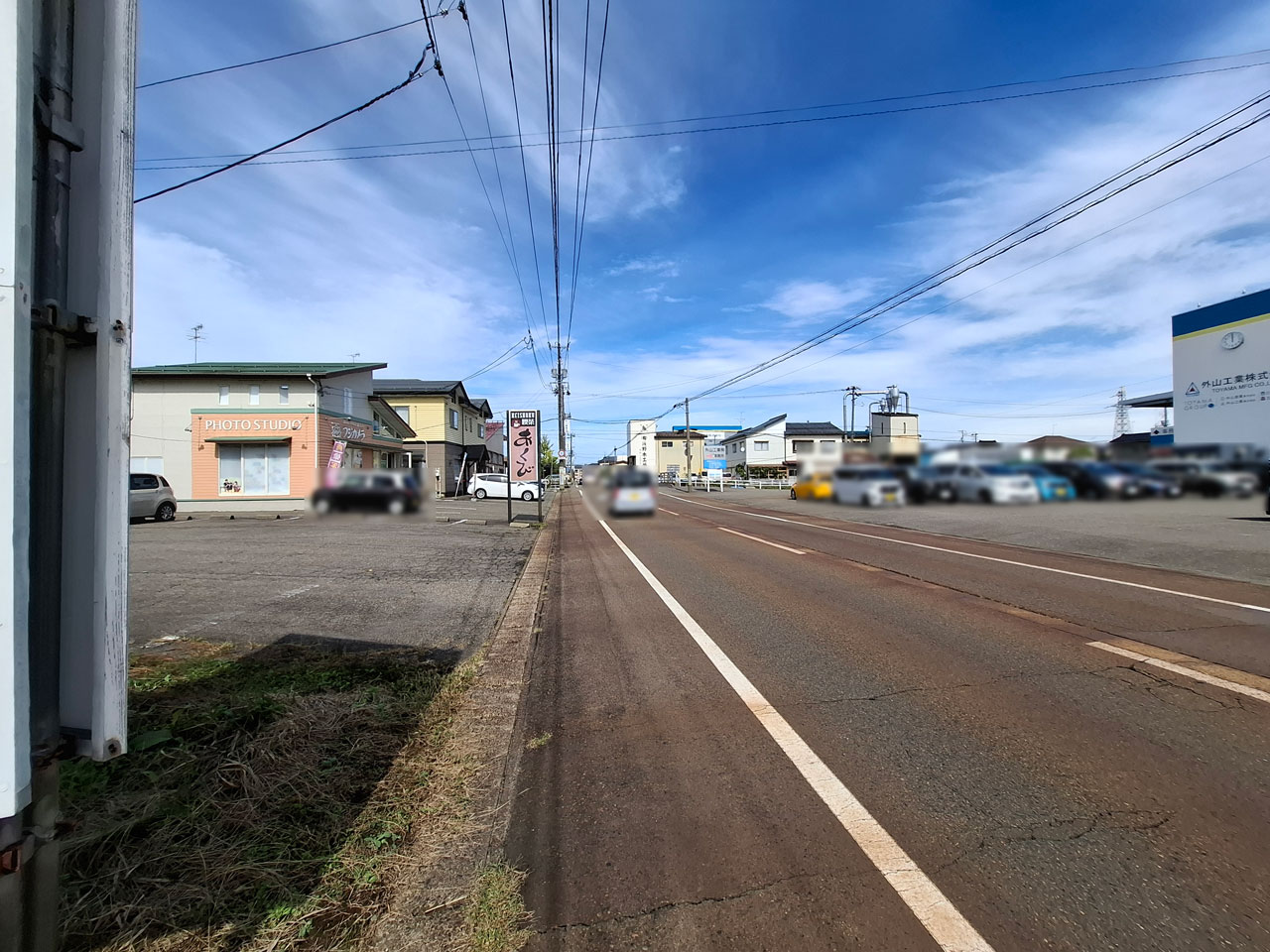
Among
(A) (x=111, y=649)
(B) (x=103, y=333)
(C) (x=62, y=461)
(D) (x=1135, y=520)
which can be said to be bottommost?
(A) (x=111, y=649)

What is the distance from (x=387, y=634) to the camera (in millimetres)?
9039

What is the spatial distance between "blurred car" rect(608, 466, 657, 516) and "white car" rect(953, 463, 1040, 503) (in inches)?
67.7

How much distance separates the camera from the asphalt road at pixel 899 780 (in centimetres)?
331

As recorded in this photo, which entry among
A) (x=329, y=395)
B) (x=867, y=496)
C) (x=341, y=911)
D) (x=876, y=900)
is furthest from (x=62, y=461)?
(x=876, y=900)

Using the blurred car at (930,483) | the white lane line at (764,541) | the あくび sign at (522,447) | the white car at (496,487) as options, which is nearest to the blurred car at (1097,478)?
the blurred car at (930,483)

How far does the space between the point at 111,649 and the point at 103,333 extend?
0.89 metres

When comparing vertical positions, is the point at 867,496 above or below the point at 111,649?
above

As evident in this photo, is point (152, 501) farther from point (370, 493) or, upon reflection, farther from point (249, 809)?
point (370, 493)

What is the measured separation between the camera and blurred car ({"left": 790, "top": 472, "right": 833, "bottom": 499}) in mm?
1912

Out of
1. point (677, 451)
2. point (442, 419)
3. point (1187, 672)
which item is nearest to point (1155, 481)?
point (677, 451)

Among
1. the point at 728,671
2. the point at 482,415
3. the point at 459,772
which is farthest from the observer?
the point at 728,671

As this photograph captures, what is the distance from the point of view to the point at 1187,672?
7.05 meters

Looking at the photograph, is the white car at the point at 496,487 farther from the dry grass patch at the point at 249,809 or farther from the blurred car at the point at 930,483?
the blurred car at the point at 930,483

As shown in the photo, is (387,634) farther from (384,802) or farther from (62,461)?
(62,461)
